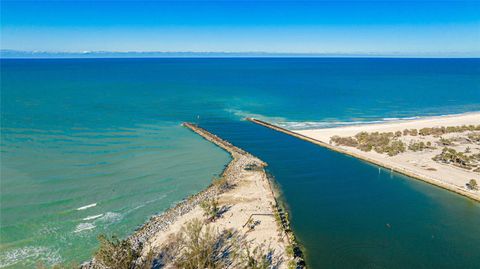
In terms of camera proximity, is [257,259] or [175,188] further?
[175,188]

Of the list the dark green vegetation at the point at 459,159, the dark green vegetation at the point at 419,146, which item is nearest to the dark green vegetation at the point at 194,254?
the dark green vegetation at the point at 459,159

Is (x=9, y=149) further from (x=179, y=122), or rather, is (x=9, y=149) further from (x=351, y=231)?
(x=351, y=231)

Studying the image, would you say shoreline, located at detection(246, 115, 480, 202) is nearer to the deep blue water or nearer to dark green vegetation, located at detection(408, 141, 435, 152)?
the deep blue water

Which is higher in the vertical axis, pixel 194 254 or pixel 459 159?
pixel 459 159

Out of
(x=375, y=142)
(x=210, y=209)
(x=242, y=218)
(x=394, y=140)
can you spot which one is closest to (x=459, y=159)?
(x=394, y=140)

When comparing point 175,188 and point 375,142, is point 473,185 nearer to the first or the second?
point 375,142

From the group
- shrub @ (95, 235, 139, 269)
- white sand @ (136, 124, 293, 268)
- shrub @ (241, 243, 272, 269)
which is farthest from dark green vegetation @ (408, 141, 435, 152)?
shrub @ (95, 235, 139, 269)

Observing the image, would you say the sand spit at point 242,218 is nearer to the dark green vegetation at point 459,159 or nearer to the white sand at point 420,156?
the white sand at point 420,156

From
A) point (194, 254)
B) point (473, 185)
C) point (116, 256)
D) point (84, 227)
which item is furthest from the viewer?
point (473, 185)
